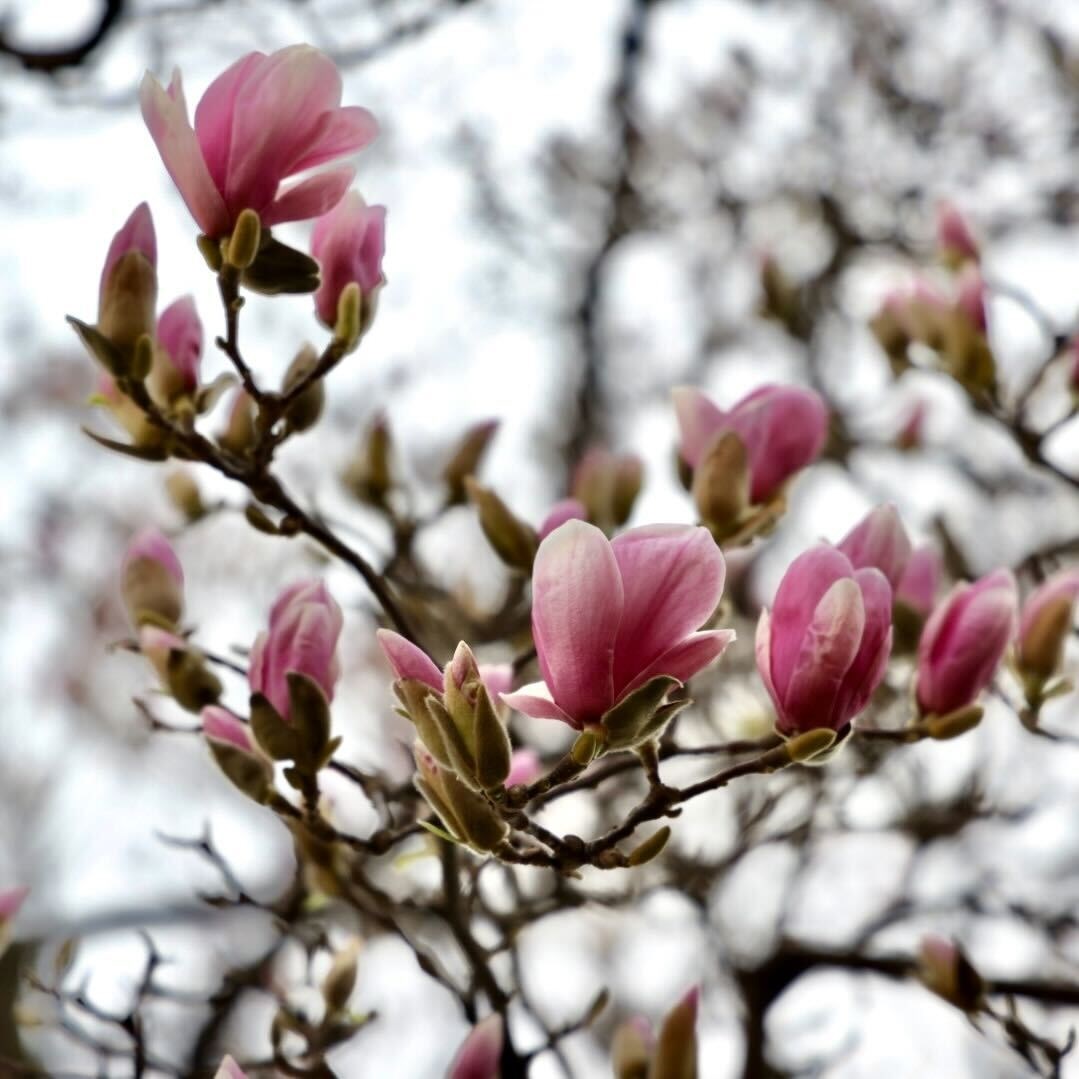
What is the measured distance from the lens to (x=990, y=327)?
105 cm

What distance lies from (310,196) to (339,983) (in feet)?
1.74

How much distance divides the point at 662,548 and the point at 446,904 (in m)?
0.35

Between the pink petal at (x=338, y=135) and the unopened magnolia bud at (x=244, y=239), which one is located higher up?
the pink petal at (x=338, y=135)

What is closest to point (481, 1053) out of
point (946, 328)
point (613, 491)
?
point (613, 491)

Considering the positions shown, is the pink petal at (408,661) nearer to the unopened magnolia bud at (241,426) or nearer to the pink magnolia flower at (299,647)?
the pink magnolia flower at (299,647)

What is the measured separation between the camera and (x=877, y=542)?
24.9 inches

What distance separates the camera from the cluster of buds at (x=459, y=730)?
1.52ft

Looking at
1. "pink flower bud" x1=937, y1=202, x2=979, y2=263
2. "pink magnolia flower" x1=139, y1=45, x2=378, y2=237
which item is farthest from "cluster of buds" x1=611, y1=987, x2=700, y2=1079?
"pink flower bud" x1=937, y1=202, x2=979, y2=263

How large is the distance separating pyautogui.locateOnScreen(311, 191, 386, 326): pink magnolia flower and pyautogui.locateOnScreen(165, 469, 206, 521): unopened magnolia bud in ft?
1.20

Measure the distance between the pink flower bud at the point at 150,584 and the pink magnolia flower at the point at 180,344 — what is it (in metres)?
0.12

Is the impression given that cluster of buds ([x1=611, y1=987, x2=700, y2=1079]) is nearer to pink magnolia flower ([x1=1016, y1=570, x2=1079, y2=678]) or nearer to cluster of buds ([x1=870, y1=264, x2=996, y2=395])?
pink magnolia flower ([x1=1016, y1=570, x2=1079, y2=678])

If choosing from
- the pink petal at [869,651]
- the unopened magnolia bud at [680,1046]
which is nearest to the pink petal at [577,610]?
the pink petal at [869,651]

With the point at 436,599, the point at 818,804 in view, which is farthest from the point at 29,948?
the point at 818,804

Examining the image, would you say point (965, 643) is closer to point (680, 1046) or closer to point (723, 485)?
point (723, 485)
